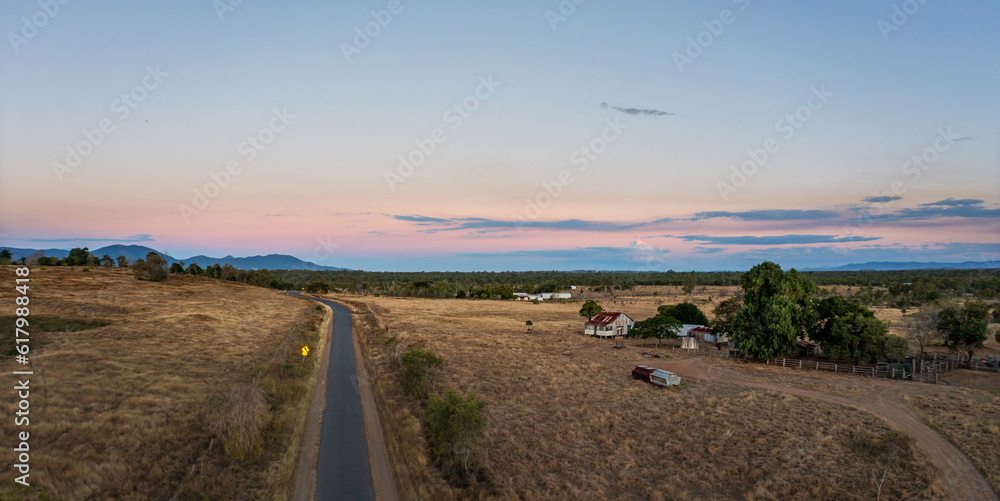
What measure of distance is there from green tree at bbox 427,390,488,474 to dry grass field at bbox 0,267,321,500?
629 centimetres

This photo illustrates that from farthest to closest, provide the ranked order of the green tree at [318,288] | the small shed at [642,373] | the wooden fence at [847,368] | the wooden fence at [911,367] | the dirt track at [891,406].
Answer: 1. the green tree at [318,288]
2. the wooden fence at [847,368]
3. the wooden fence at [911,367]
4. the small shed at [642,373]
5. the dirt track at [891,406]

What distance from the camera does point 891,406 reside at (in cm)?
2948

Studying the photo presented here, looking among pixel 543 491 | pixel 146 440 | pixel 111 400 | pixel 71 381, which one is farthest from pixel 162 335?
pixel 543 491

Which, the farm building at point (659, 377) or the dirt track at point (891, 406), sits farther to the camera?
the farm building at point (659, 377)

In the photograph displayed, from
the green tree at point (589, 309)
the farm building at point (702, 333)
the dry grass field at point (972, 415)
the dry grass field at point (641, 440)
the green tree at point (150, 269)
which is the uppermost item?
the green tree at point (150, 269)

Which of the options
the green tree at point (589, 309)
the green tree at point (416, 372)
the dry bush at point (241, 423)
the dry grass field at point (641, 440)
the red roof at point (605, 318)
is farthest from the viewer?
the green tree at point (589, 309)

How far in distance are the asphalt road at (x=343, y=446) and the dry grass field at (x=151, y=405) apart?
157cm

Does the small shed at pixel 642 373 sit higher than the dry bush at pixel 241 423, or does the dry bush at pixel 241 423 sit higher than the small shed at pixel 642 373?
the dry bush at pixel 241 423

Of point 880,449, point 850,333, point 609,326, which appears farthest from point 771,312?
point 880,449

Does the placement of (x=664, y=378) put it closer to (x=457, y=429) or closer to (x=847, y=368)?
(x=847, y=368)

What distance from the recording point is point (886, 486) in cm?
1850

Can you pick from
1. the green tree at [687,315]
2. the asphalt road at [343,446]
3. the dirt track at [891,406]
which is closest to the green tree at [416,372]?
the asphalt road at [343,446]

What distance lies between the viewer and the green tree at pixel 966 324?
135 feet

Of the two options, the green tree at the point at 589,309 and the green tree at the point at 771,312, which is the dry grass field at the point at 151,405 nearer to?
the green tree at the point at 589,309
